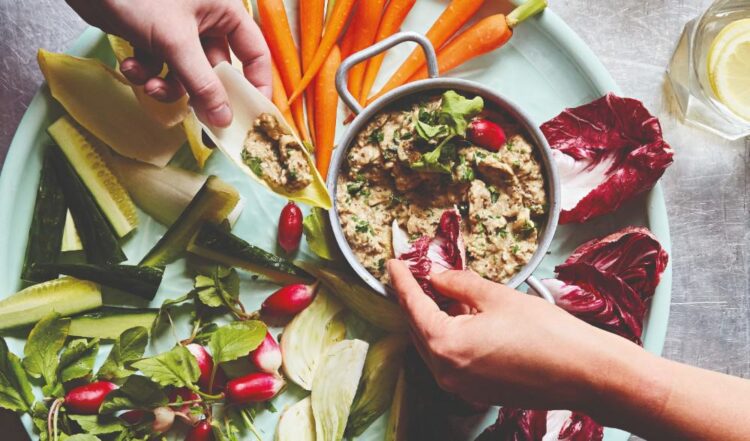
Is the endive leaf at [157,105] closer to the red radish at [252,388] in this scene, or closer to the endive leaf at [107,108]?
the endive leaf at [107,108]

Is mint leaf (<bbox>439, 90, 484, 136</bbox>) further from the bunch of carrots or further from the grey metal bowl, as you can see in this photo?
the bunch of carrots

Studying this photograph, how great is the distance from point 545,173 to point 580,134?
0.24 metres

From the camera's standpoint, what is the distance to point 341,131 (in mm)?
1894

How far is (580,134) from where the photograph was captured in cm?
182

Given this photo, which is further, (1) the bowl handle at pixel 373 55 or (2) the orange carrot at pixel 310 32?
(2) the orange carrot at pixel 310 32

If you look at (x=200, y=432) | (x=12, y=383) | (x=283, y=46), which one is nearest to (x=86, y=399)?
(x=12, y=383)

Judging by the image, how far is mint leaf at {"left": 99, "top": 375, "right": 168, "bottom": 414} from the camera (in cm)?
164

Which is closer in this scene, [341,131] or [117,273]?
[117,273]

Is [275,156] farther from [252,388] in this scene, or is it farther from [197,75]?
[252,388]

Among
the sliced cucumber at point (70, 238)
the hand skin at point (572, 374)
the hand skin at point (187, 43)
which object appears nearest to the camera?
the hand skin at point (572, 374)

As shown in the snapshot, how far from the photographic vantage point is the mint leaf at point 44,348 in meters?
1.69

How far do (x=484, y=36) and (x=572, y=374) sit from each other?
949mm

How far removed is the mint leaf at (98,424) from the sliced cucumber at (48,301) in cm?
27

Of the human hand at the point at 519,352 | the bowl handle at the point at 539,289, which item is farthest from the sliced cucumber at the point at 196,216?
the bowl handle at the point at 539,289
